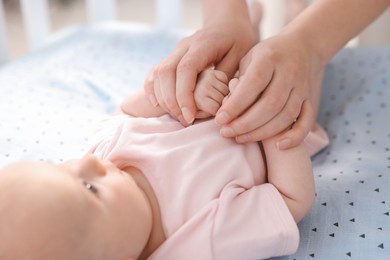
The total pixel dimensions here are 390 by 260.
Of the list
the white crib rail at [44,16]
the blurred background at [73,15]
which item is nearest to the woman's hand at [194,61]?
the white crib rail at [44,16]

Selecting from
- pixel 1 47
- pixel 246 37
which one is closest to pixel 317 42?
pixel 246 37

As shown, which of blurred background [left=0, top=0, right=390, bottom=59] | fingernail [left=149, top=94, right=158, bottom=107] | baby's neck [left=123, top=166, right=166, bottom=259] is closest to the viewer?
baby's neck [left=123, top=166, right=166, bottom=259]

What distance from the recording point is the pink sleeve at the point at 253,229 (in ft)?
2.11

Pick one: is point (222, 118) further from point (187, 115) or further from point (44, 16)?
point (44, 16)

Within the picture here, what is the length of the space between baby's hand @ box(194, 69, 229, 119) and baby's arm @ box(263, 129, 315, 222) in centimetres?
9

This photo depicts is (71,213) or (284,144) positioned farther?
(284,144)

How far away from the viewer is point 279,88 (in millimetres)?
709

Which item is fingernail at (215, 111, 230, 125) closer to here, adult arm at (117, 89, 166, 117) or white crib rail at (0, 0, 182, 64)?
adult arm at (117, 89, 166, 117)

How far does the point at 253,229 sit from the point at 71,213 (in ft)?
0.73

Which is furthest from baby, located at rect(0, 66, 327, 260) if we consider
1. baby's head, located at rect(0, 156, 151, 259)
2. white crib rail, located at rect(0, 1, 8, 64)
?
white crib rail, located at rect(0, 1, 8, 64)

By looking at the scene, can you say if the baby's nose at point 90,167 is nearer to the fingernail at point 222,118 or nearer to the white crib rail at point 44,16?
the fingernail at point 222,118

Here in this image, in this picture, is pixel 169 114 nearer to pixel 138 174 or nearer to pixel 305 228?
pixel 138 174

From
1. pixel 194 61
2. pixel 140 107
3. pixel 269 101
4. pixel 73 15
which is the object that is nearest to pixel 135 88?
pixel 140 107

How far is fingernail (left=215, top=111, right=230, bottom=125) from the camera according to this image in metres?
0.69
